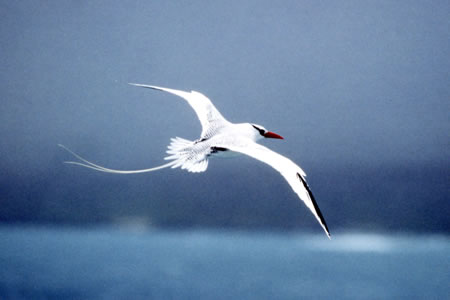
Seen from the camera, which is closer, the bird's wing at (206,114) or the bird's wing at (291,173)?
the bird's wing at (291,173)

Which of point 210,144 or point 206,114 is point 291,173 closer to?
point 210,144

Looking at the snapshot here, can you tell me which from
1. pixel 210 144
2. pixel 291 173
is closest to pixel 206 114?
pixel 210 144

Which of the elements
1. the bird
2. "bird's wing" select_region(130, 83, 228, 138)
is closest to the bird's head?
the bird

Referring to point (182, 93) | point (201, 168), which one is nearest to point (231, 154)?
point (201, 168)

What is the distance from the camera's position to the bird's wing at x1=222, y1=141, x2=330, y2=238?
1284 mm

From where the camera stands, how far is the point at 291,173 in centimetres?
140

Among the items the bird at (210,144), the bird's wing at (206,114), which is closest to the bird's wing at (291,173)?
the bird at (210,144)

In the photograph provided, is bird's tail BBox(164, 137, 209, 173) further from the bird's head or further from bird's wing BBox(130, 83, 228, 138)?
the bird's head

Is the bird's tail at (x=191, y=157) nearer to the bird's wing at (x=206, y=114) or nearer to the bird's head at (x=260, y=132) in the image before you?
the bird's wing at (x=206, y=114)

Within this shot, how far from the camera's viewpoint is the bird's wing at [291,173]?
4.21 ft

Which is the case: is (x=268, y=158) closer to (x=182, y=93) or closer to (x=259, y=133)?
(x=259, y=133)

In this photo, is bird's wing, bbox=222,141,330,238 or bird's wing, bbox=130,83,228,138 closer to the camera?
bird's wing, bbox=222,141,330,238

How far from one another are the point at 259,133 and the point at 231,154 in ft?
0.70

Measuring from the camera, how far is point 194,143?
1.95m
